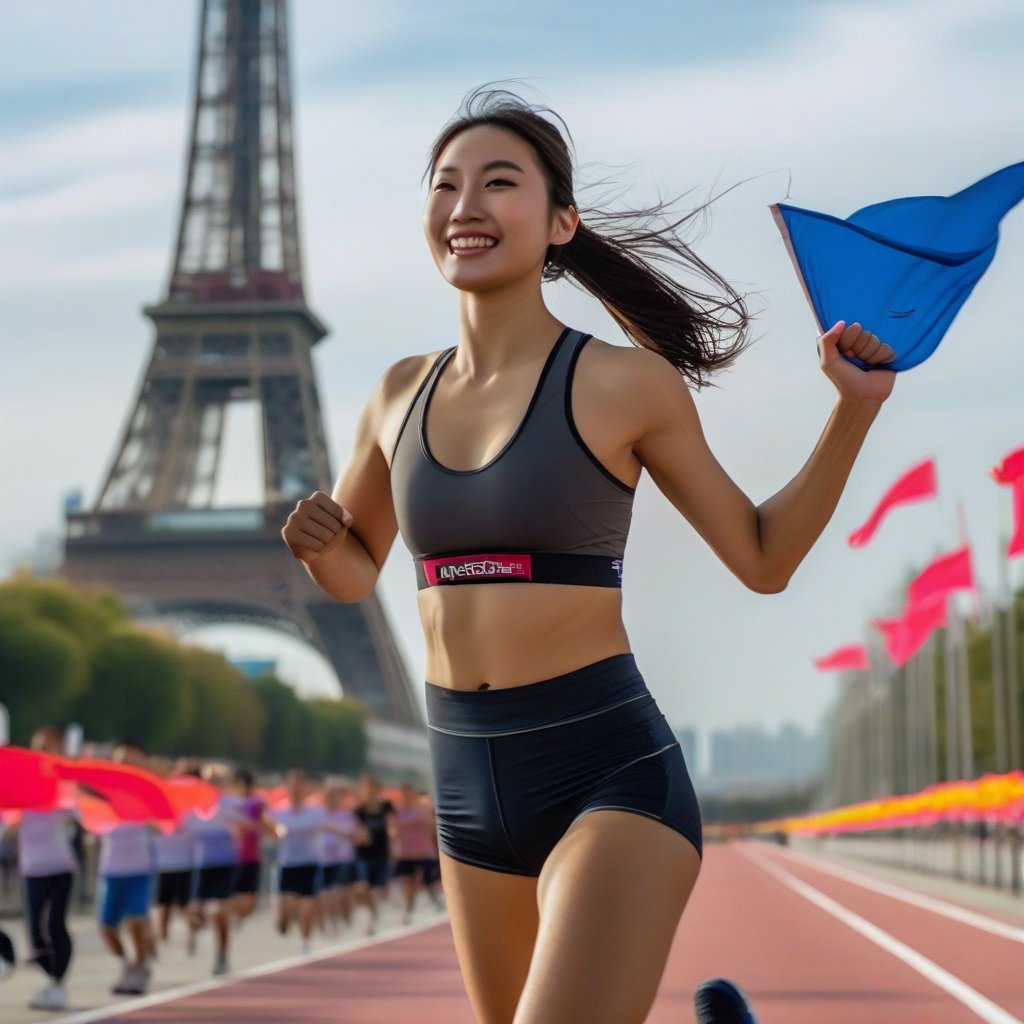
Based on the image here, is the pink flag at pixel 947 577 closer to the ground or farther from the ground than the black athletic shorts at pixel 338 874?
farther from the ground

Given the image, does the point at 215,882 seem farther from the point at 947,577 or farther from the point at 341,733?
the point at 341,733

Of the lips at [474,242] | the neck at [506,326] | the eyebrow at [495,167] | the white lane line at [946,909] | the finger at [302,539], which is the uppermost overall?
the eyebrow at [495,167]

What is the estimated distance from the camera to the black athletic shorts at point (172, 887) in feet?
67.1

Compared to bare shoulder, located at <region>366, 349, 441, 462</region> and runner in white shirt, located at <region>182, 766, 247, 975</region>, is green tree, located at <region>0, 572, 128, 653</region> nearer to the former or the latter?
runner in white shirt, located at <region>182, 766, 247, 975</region>

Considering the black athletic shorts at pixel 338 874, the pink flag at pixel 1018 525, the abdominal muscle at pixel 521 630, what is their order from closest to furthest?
the abdominal muscle at pixel 521 630, the pink flag at pixel 1018 525, the black athletic shorts at pixel 338 874

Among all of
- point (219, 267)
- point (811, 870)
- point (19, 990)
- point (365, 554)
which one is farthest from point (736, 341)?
point (219, 267)

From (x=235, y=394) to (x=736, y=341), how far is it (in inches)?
3322

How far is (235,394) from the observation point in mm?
88375

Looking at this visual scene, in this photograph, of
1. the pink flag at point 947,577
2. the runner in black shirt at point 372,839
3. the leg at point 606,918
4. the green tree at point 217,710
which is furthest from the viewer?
the green tree at point 217,710

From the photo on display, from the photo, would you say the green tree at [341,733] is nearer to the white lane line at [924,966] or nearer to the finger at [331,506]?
→ the white lane line at [924,966]

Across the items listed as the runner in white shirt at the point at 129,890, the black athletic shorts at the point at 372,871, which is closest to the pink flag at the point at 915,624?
the black athletic shorts at the point at 372,871

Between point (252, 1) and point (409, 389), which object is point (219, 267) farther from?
point (409, 389)

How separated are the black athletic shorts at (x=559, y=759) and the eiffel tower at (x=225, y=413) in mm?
79803

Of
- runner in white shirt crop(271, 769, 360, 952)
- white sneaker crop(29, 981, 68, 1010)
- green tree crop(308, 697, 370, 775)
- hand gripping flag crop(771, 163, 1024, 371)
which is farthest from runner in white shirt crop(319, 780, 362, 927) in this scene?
green tree crop(308, 697, 370, 775)
